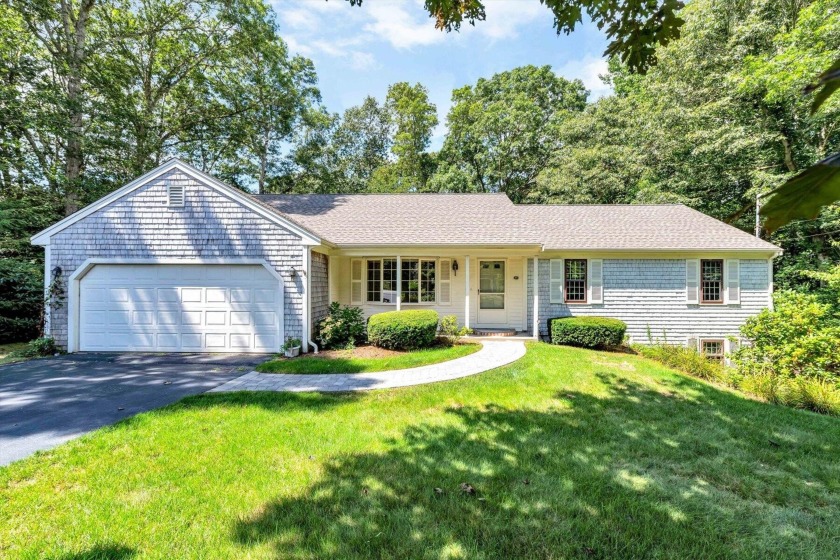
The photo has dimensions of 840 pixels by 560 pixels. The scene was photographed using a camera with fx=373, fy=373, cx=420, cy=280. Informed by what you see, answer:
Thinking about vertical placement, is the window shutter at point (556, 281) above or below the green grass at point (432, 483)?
above

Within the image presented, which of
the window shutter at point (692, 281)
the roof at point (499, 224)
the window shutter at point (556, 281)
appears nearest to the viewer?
the roof at point (499, 224)

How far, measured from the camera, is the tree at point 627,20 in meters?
3.33

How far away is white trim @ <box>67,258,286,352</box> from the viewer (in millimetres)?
8969

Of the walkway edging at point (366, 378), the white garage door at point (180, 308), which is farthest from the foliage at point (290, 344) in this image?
the walkway edging at point (366, 378)

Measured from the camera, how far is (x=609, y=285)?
11.4 meters

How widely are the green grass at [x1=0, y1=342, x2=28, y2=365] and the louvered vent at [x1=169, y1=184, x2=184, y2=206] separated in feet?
15.7

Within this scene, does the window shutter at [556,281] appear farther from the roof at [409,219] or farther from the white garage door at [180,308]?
the white garage door at [180,308]

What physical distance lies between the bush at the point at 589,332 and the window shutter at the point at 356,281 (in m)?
5.96

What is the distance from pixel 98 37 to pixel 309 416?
1905 cm

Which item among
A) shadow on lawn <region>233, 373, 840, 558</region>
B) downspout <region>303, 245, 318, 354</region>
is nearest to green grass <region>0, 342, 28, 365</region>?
downspout <region>303, 245, 318, 354</region>

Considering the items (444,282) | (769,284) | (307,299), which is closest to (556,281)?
(444,282)

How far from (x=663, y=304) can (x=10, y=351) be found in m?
18.0

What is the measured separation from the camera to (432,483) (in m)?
3.60

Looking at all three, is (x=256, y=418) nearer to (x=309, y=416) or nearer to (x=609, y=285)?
(x=309, y=416)
